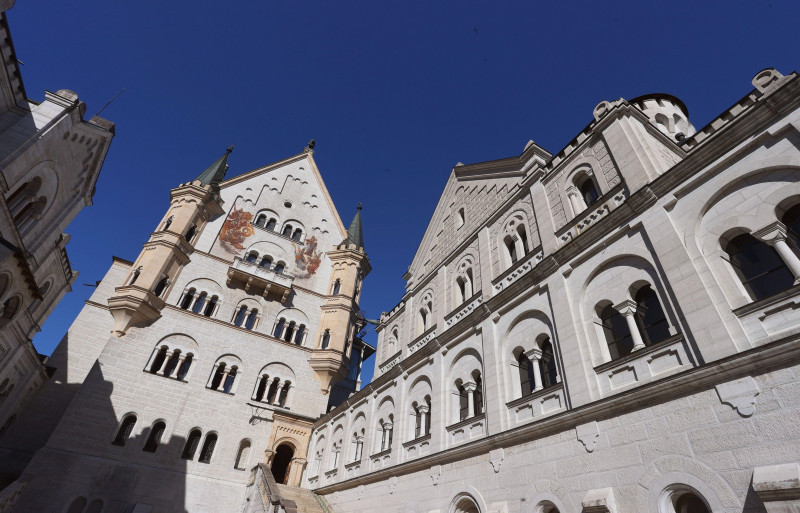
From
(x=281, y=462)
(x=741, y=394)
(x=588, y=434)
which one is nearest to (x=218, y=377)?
(x=281, y=462)

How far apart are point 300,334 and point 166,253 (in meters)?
10.5

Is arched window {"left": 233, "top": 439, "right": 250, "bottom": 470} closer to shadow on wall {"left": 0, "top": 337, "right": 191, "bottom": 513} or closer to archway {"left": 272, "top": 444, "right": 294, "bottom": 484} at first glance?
shadow on wall {"left": 0, "top": 337, "right": 191, "bottom": 513}

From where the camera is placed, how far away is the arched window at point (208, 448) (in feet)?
71.5

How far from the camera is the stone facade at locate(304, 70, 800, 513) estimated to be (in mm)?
6445

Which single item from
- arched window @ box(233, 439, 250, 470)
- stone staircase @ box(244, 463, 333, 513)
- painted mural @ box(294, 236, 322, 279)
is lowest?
stone staircase @ box(244, 463, 333, 513)

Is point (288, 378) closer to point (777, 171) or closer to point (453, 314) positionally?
point (453, 314)

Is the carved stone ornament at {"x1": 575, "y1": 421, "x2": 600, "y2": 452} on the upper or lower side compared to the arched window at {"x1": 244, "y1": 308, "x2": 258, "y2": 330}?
lower

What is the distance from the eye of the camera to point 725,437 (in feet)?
20.7

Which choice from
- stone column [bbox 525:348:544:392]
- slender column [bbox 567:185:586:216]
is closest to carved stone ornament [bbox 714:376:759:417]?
stone column [bbox 525:348:544:392]

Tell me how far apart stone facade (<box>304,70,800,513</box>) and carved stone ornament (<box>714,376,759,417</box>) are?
0.02 meters

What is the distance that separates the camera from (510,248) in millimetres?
15422

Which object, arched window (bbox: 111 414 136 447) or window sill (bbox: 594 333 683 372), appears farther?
arched window (bbox: 111 414 136 447)

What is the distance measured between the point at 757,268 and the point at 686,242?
49.2 inches

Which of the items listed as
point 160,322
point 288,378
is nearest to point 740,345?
point 288,378
